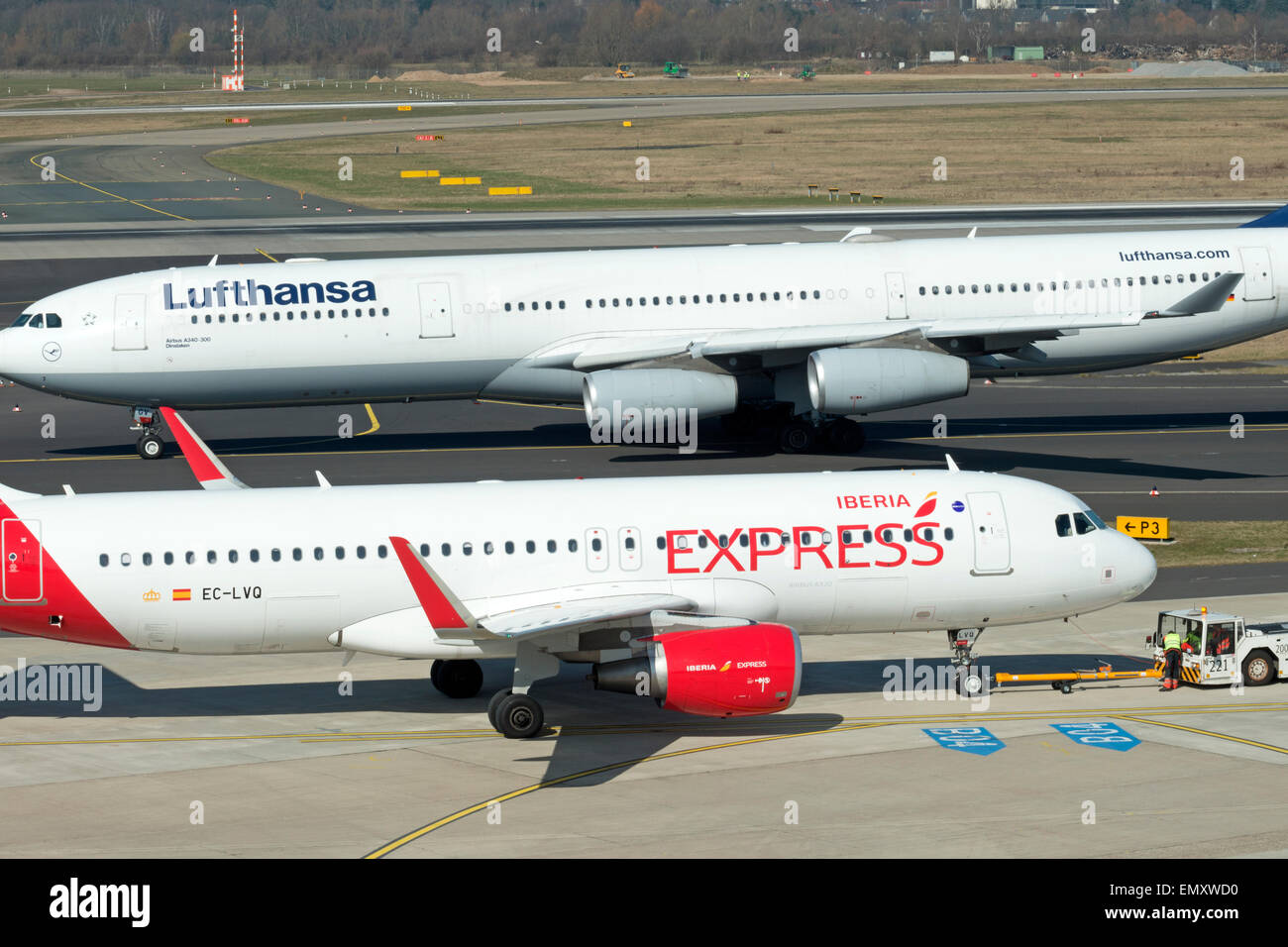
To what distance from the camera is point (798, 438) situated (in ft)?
176

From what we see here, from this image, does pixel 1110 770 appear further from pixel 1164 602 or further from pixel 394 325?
pixel 394 325

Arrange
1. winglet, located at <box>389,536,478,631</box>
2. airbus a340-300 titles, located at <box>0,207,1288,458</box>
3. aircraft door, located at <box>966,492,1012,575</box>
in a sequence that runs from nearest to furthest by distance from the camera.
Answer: winglet, located at <box>389,536,478,631</box> → aircraft door, located at <box>966,492,1012,575</box> → airbus a340-300 titles, located at <box>0,207,1288,458</box>

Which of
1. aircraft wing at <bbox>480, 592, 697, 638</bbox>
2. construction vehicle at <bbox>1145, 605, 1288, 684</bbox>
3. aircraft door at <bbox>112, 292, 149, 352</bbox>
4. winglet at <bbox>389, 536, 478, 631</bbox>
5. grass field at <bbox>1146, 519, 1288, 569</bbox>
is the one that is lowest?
grass field at <bbox>1146, 519, 1288, 569</bbox>

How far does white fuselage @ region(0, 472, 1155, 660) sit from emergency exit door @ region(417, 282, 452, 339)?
21.7 meters

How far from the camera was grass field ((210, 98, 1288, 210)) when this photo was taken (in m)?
121

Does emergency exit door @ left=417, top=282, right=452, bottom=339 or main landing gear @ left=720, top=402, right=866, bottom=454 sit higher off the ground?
emergency exit door @ left=417, top=282, right=452, bottom=339

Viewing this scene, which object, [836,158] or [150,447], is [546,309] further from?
[836,158]

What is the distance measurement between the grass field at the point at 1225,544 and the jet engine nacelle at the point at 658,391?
13.6 metres

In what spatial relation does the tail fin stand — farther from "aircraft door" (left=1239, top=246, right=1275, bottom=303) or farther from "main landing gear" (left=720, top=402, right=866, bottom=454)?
"main landing gear" (left=720, top=402, right=866, bottom=454)

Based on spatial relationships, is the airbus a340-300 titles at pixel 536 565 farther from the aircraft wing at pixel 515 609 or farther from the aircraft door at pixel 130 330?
the aircraft door at pixel 130 330

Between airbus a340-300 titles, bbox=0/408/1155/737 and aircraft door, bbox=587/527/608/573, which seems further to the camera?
aircraft door, bbox=587/527/608/573

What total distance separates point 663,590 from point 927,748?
16.6 feet

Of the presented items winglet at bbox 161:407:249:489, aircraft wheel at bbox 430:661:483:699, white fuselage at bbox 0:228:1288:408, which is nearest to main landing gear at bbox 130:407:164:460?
white fuselage at bbox 0:228:1288:408

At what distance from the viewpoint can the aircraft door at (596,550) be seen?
29.7m
